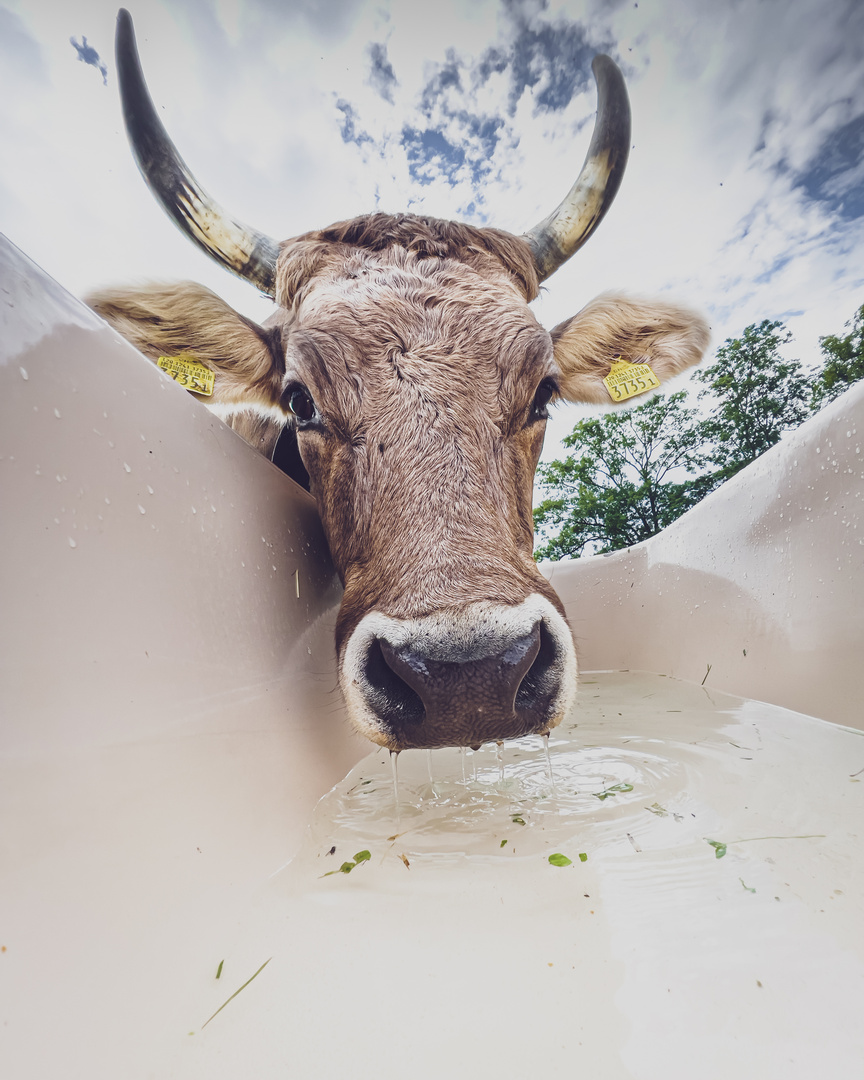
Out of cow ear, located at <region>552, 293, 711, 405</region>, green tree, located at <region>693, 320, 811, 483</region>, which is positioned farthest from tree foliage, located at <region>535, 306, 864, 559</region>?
cow ear, located at <region>552, 293, 711, 405</region>

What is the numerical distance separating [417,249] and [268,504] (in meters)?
1.37

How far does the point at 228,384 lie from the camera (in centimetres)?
258

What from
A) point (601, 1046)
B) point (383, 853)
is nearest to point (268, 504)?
point (383, 853)

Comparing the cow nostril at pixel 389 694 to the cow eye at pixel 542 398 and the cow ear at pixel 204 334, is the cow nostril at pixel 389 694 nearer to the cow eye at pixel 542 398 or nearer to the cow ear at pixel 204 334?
the cow eye at pixel 542 398

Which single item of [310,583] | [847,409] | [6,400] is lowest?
[310,583]

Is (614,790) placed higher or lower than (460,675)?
lower

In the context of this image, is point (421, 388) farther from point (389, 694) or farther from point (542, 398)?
point (389, 694)

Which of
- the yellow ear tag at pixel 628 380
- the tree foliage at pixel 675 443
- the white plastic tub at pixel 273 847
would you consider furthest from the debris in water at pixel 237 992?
the tree foliage at pixel 675 443

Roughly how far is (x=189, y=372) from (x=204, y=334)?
194mm

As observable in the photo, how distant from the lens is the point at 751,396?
1762 centimetres

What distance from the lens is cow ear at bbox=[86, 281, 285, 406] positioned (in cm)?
244

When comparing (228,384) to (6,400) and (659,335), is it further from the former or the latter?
(659,335)

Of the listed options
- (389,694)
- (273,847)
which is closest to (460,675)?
(389,694)

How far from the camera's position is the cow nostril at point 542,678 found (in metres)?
1.38
